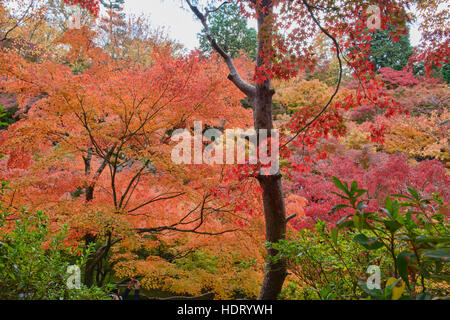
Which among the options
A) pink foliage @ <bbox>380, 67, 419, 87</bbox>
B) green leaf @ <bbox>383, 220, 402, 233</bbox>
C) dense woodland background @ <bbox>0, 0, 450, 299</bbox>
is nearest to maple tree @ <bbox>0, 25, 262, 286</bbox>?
dense woodland background @ <bbox>0, 0, 450, 299</bbox>

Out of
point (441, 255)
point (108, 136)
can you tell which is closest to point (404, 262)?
point (441, 255)

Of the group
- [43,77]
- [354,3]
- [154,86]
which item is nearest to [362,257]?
[354,3]

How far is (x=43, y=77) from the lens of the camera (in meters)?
3.52

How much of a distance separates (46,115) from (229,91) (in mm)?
3064

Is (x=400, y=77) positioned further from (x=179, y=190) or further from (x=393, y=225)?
(x=393, y=225)

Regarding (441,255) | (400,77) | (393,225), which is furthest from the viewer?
(400,77)

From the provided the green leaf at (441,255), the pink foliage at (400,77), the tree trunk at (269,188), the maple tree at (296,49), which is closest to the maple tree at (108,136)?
the tree trunk at (269,188)

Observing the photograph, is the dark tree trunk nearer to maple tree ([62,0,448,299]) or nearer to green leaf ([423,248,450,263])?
maple tree ([62,0,448,299])

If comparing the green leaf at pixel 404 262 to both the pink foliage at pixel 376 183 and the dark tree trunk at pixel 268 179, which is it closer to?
the dark tree trunk at pixel 268 179

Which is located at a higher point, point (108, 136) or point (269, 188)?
point (108, 136)

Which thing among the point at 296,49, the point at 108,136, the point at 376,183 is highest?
the point at 296,49

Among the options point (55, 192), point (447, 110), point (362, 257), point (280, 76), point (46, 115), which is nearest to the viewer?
point (362, 257)
